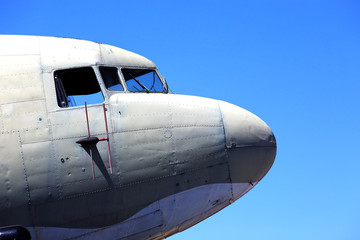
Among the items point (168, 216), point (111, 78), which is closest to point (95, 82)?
point (111, 78)

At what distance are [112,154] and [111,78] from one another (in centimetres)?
189

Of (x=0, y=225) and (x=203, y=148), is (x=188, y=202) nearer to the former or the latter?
(x=203, y=148)

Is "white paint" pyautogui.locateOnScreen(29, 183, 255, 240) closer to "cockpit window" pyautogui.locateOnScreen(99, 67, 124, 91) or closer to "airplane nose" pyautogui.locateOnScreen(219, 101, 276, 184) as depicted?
"airplane nose" pyautogui.locateOnScreen(219, 101, 276, 184)

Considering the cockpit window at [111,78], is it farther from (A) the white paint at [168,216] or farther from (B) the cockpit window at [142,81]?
(A) the white paint at [168,216]

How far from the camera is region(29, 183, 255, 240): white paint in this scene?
10.4 metres

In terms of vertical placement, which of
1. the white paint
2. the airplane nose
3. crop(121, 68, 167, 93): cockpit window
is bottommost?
the white paint

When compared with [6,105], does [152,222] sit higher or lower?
lower

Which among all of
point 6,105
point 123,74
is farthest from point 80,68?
point 6,105

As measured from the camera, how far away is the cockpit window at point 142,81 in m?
11.6

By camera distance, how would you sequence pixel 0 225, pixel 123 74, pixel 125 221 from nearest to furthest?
pixel 0 225 < pixel 125 221 < pixel 123 74

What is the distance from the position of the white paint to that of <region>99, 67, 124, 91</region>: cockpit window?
2596 mm

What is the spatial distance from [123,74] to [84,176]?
102 inches

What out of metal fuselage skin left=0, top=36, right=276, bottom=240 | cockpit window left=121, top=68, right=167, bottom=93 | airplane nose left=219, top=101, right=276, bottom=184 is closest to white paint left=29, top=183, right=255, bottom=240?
metal fuselage skin left=0, top=36, right=276, bottom=240

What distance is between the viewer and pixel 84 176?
33.5 feet
